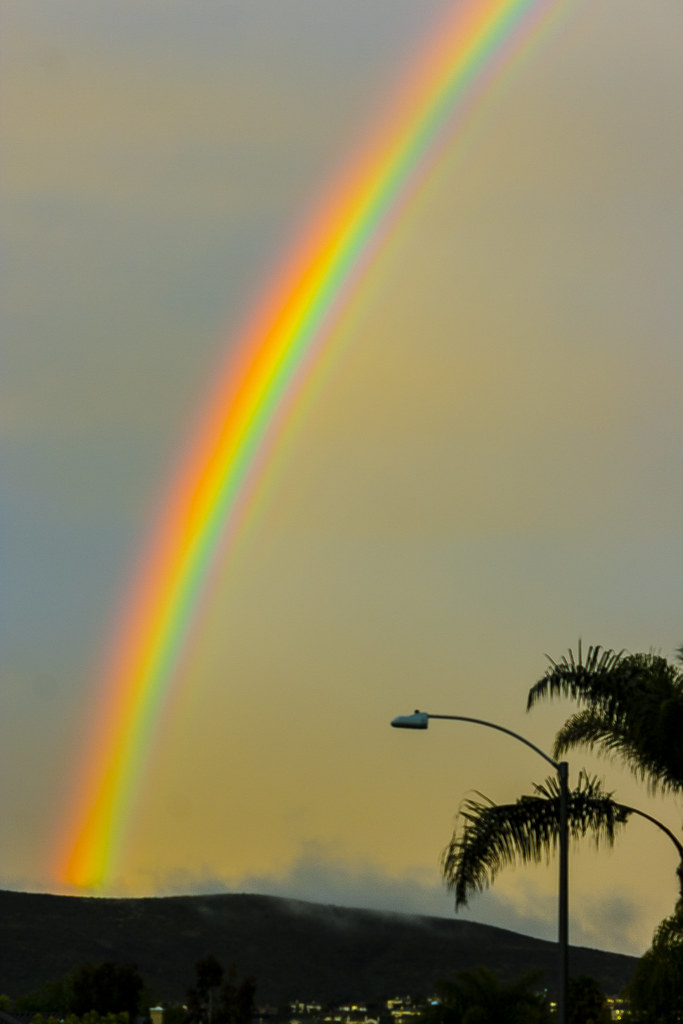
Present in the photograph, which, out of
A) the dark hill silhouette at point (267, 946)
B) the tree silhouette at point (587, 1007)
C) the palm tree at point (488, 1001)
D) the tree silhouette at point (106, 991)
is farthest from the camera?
the dark hill silhouette at point (267, 946)

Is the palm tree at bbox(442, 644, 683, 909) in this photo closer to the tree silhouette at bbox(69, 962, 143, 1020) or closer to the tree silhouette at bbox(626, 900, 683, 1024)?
the tree silhouette at bbox(626, 900, 683, 1024)

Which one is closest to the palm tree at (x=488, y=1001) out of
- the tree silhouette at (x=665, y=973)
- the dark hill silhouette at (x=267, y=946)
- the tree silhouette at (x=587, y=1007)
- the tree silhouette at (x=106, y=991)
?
the tree silhouette at (x=587, y=1007)

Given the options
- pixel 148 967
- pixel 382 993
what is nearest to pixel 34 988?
pixel 148 967

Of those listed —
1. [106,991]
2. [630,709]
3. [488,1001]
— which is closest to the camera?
[630,709]

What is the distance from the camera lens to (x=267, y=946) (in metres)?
174

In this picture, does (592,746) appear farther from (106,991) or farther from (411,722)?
(106,991)

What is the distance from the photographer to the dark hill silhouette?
14962cm

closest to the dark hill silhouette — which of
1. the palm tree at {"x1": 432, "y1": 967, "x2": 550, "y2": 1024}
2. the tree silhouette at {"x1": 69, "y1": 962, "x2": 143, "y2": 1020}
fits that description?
the tree silhouette at {"x1": 69, "y1": 962, "x2": 143, "y2": 1020}

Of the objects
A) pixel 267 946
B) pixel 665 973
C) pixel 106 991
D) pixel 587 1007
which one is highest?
pixel 267 946

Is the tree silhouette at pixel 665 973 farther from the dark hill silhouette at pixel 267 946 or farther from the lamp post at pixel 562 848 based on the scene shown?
the dark hill silhouette at pixel 267 946

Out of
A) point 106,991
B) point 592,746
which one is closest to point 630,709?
point 592,746

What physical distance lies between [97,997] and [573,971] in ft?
211

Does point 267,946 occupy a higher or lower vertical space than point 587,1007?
higher

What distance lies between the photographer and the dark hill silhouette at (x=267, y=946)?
5891 inches
